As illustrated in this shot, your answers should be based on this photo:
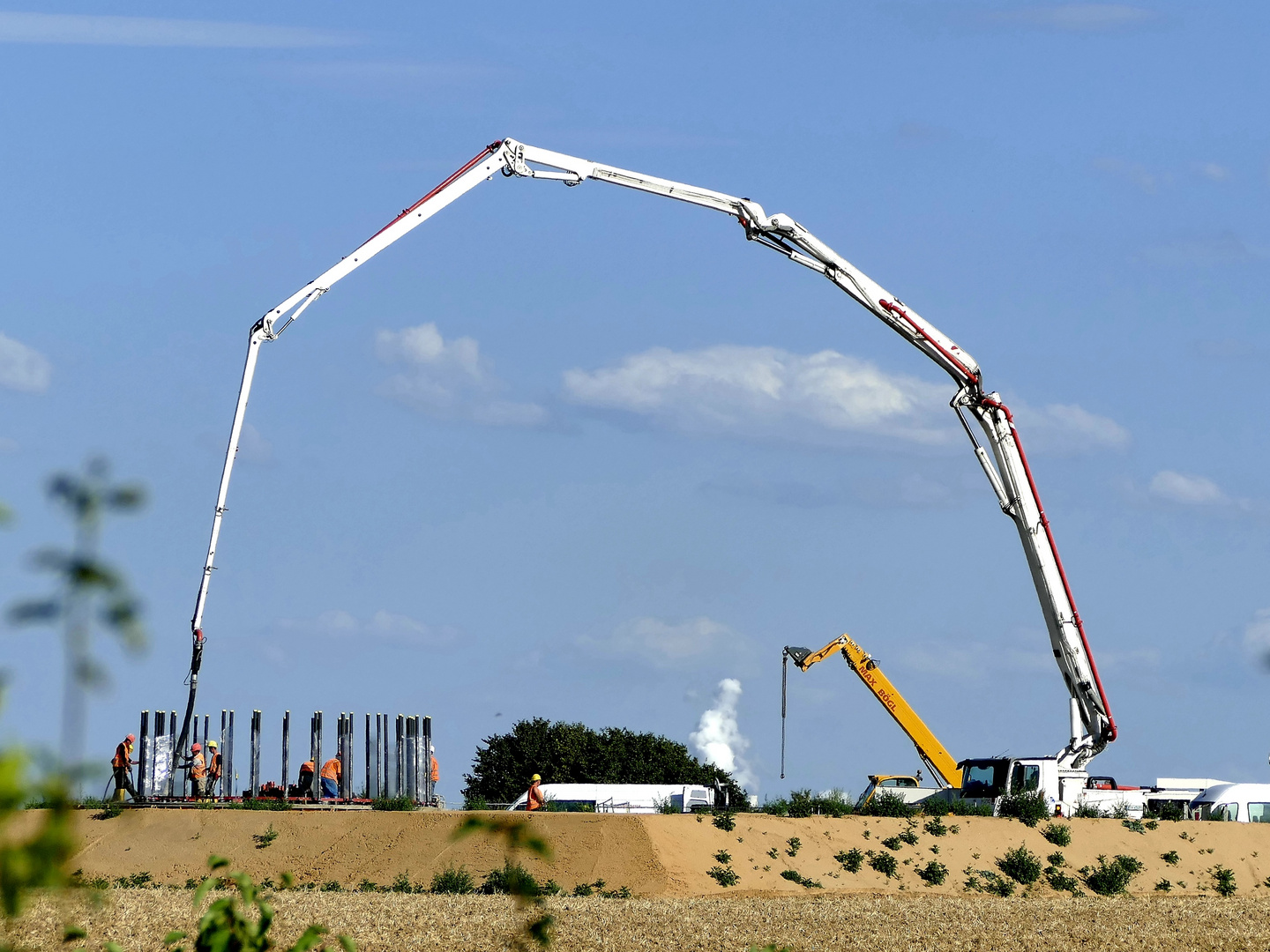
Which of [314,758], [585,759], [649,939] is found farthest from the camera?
[585,759]

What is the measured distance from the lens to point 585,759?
6297cm

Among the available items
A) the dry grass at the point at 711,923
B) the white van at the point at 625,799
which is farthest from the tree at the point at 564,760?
the dry grass at the point at 711,923

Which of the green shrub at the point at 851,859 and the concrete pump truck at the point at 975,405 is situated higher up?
the concrete pump truck at the point at 975,405

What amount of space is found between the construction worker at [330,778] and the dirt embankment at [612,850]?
3.98 meters

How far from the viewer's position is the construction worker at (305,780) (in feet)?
114

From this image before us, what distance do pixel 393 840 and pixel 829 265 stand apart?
15.9m

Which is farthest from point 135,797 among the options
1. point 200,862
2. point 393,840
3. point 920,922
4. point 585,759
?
point 585,759

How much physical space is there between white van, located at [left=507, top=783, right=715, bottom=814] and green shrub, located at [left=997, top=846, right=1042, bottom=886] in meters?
6.60

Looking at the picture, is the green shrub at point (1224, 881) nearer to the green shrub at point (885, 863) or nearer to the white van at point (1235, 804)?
the white van at point (1235, 804)

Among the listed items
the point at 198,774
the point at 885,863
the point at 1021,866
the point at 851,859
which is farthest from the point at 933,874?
the point at 198,774

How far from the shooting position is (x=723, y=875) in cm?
2895

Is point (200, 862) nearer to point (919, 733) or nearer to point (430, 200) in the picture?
point (430, 200)

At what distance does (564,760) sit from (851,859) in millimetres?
32973

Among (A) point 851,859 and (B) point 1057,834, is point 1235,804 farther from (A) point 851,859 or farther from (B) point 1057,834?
(A) point 851,859
